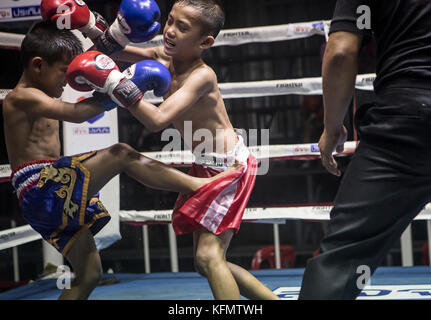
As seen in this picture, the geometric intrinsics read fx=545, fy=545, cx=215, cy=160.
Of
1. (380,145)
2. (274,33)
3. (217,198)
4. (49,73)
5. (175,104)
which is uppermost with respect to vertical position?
(274,33)

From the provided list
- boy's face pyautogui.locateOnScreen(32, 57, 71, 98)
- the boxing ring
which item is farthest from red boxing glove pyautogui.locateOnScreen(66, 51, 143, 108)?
the boxing ring

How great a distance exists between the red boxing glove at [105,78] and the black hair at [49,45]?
0.63ft

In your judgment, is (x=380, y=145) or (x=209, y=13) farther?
(x=209, y=13)

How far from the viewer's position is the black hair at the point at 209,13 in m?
1.82

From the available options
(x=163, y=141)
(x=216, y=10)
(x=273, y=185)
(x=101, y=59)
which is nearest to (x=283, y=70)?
(x=273, y=185)

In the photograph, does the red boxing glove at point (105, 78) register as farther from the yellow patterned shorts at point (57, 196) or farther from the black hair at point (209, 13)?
the black hair at point (209, 13)

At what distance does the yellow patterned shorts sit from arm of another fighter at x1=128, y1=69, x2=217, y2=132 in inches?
8.2

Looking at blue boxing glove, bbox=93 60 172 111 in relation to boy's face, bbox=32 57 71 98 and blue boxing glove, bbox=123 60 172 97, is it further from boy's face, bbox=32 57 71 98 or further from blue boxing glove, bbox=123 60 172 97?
boy's face, bbox=32 57 71 98

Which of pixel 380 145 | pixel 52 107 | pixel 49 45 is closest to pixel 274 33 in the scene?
pixel 49 45

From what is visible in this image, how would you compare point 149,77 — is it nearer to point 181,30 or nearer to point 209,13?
point 181,30

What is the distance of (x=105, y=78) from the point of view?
160 cm

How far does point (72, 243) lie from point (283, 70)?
351 cm

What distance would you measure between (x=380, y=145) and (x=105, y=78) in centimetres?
82
